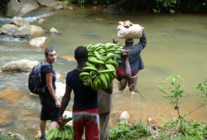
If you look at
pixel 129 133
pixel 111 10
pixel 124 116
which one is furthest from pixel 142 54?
pixel 111 10

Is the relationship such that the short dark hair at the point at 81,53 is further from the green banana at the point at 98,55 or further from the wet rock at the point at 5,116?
the wet rock at the point at 5,116

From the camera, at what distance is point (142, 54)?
10727 mm

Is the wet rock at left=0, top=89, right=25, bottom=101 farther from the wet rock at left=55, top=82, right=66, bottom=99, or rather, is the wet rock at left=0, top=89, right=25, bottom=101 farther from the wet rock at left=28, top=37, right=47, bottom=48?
the wet rock at left=28, top=37, right=47, bottom=48

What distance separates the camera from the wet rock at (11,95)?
673 centimetres

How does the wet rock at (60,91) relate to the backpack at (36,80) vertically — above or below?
below

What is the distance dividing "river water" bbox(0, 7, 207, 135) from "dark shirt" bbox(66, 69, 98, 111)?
2371 millimetres

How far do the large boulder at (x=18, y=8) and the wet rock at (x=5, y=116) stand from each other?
13309 mm

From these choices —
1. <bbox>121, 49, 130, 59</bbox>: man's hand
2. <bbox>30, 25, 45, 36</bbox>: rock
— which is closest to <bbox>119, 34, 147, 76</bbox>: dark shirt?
<bbox>121, 49, 130, 59</bbox>: man's hand

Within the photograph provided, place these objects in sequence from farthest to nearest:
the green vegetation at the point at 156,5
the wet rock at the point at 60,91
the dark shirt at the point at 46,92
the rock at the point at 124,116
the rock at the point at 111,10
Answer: the rock at the point at 111,10 → the green vegetation at the point at 156,5 → the wet rock at the point at 60,91 → the rock at the point at 124,116 → the dark shirt at the point at 46,92

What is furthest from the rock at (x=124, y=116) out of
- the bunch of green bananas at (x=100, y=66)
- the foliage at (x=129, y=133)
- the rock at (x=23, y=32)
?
the rock at (x=23, y=32)

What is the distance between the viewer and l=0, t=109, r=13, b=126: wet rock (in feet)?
18.1

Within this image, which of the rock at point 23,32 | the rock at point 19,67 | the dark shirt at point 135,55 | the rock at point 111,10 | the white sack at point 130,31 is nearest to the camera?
the white sack at point 130,31

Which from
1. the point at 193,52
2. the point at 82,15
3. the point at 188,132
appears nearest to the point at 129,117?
the point at 188,132

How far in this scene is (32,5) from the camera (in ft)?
62.8
